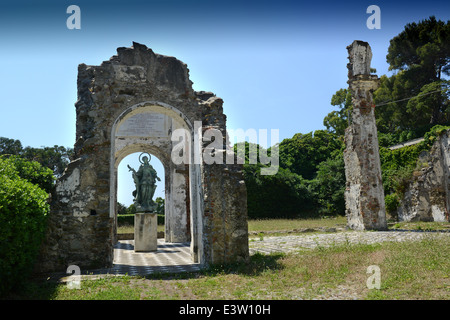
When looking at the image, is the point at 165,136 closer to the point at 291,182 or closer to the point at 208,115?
the point at 208,115

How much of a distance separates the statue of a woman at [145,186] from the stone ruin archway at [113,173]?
4.56 m

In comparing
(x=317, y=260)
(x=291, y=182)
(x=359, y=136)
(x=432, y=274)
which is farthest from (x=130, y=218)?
(x=432, y=274)

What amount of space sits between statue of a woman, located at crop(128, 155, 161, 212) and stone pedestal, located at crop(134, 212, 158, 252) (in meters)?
0.35

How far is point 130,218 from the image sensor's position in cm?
2544

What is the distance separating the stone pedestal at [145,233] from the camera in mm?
12203

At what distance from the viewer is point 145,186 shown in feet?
43.3

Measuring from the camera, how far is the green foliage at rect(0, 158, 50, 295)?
4.62 meters

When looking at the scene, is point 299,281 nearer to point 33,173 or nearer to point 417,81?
point 33,173

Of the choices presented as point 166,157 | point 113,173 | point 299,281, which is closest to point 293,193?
point 166,157

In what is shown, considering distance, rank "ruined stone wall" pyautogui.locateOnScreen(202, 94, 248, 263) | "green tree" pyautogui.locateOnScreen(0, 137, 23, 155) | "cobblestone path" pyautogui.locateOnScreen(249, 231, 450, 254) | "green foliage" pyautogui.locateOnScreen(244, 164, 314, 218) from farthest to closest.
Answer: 1. "green tree" pyautogui.locateOnScreen(0, 137, 23, 155)
2. "green foliage" pyautogui.locateOnScreen(244, 164, 314, 218)
3. "cobblestone path" pyautogui.locateOnScreen(249, 231, 450, 254)
4. "ruined stone wall" pyautogui.locateOnScreen(202, 94, 248, 263)

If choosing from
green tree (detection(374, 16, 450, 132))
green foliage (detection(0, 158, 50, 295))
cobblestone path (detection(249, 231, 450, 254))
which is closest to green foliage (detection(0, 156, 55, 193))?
green foliage (detection(0, 158, 50, 295))

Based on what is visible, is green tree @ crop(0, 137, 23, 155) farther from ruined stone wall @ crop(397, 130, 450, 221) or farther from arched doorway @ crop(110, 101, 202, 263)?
ruined stone wall @ crop(397, 130, 450, 221)

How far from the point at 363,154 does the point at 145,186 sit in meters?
9.13
